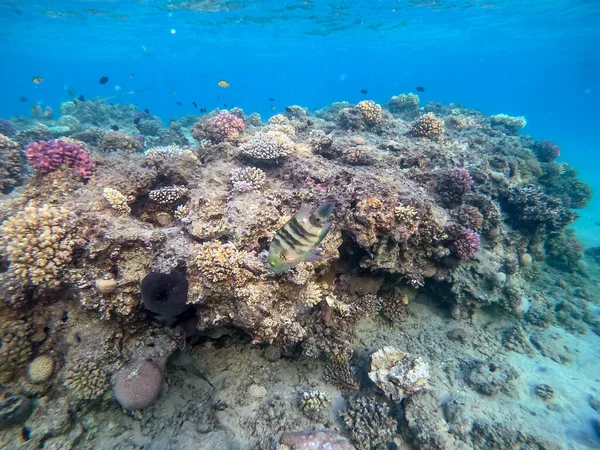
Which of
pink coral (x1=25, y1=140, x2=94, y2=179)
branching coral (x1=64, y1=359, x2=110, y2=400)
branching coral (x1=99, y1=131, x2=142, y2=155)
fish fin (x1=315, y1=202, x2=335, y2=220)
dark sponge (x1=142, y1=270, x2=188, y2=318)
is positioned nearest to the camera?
fish fin (x1=315, y1=202, x2=335, y2=220)

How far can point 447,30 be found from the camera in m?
44.9

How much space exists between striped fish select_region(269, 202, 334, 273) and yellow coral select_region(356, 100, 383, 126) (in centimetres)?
987

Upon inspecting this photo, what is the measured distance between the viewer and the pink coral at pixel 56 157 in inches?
211

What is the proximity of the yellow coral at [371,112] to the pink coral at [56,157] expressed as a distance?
9375mm

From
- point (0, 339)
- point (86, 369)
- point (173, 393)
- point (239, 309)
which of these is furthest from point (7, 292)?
point (239, 309)

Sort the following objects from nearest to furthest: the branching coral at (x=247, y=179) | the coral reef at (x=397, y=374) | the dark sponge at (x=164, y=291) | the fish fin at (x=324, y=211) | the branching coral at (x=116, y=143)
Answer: the fish fin at (x=324, y=211) → the dark sponge at (x=164, y=291) → the coral reef at (x=397, y=374) → the branching coral at (x=247, y=179) → the branching coral at (x=116, y=143)

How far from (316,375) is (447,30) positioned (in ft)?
187

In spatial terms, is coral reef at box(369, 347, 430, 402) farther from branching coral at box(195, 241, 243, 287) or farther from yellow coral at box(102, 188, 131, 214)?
yellow coral at box(102, 188, 131, 214)

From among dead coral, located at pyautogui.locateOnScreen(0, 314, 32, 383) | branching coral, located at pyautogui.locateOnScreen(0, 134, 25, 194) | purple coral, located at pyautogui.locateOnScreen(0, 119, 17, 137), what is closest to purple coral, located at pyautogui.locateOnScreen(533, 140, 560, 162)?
dead coral, located at pyautogui.locateOnScreen(0, 314, 32, 383)

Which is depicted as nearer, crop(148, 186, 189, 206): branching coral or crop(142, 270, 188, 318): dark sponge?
crop(142, 270, 188, 318): dark sponge

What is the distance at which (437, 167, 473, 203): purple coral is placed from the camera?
264 inches

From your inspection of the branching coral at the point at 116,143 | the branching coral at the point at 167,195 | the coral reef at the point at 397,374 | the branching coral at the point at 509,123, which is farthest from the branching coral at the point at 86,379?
the branching coral at the point at 509,123

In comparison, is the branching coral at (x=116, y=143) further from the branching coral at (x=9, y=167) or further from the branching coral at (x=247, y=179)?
the branching coral at (x=247, y=179)

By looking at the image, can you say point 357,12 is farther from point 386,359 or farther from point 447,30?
point 386,359
